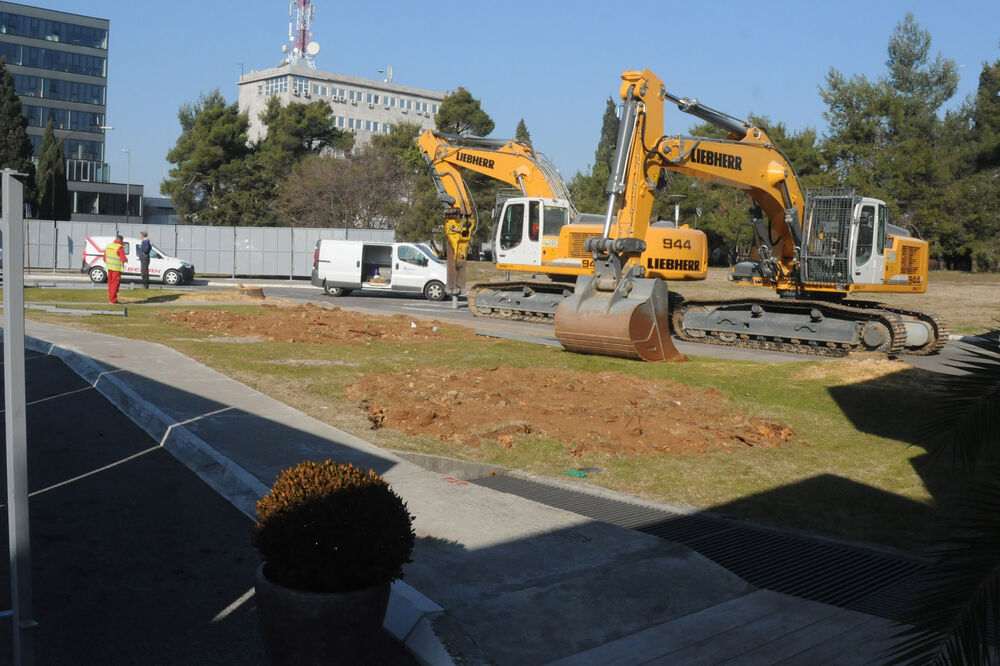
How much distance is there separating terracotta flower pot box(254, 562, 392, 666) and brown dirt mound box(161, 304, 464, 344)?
46.6 ft

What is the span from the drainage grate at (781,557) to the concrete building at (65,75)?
10323cm

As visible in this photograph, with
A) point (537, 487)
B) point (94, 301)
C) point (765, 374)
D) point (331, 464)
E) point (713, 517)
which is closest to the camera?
point (331, 464)

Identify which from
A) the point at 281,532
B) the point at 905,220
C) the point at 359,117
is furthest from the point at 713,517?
the point at 359,117

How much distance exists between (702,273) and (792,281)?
9.14 ft

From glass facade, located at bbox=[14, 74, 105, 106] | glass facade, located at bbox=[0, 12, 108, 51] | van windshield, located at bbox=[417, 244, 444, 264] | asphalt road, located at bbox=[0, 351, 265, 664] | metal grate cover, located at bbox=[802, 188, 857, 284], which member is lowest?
asphalt road, located at bbox=[0, 351, 265, 664]

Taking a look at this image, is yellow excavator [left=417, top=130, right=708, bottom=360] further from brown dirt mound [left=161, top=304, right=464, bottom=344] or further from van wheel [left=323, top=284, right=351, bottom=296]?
van wheel [left=323, top=284, right=351, bottom=296]

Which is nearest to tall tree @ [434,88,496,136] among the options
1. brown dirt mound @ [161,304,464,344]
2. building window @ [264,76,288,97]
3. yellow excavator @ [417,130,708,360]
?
yellow excavator @ [417,130,708,360]

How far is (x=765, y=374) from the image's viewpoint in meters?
15.3

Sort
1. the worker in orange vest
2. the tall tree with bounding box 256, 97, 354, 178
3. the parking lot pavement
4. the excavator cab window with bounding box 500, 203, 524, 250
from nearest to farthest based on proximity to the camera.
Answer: the parking lot pavement, the worker in orange vest, the excavator cab window with bounding box 500, 203, 524, 250, the tall tree with bounding box 256, 97, 354, 178

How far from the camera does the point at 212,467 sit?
8070 mm

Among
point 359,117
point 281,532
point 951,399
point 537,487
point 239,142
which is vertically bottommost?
point 537,487

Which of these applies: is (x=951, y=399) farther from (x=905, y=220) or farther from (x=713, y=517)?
(x=905, y=220)

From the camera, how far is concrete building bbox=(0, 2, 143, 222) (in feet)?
350

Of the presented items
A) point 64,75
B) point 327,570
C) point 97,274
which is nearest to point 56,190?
point 97,274
